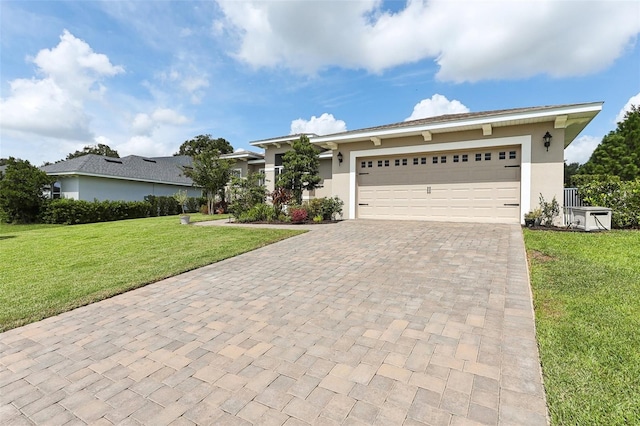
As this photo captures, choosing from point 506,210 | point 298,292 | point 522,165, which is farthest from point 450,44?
point 298,292

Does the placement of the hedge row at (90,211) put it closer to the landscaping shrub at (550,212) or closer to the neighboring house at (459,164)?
the neighboring house at (459,164)

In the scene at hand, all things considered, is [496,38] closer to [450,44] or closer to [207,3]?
[450,44]

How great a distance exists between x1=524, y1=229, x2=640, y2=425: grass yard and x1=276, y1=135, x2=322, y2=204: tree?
8.77 m

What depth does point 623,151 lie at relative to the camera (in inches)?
938

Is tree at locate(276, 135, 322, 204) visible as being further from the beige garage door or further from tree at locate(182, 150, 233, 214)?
tree at locate(182, 150, 233, 214)

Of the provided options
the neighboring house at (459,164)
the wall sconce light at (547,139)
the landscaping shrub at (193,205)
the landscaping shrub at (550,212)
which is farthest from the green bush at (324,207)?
the landscaping shrub at (193,205)

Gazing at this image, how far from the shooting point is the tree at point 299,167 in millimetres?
12500

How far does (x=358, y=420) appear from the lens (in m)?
1.78

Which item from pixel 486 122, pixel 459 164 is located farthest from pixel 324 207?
pixel 486 122

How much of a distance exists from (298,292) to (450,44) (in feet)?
34.1

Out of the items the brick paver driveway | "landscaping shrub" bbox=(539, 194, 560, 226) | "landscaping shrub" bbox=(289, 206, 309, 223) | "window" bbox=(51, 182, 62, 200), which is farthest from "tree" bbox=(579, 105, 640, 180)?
"window" bbox=(51, 182, 62, 200)

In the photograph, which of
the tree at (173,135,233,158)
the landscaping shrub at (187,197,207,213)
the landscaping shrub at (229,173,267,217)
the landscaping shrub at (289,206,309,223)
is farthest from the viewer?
the tree at (173,135,233,158)

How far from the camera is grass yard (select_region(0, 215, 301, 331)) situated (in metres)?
4.07

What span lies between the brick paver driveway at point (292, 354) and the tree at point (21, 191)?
18.2 m
